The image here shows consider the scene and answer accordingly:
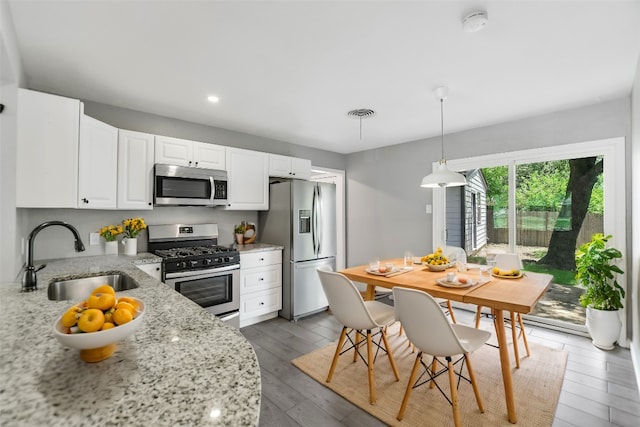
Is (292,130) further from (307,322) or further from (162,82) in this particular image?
(307,322)

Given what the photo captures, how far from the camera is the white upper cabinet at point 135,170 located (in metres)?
2.86

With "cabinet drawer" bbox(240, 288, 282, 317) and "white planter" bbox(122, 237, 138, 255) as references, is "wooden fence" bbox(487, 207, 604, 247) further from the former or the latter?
"white planter" bbox(122, 237, 138, 255)

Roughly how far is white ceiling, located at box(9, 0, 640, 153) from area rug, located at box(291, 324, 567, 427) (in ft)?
7.89

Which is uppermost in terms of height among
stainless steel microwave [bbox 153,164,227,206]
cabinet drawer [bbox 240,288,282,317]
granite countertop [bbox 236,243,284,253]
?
stainless steel microwave [bbox 153,164,227,206]

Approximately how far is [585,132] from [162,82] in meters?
4.13

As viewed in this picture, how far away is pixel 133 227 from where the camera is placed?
3.05 metres

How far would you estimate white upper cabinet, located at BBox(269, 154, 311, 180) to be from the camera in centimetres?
409

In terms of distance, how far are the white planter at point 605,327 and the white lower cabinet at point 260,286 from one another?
327 centimetres

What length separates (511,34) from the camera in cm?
190

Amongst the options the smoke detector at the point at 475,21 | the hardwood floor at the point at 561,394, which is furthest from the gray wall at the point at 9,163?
Answer: the smoke detector at the point at 475,21

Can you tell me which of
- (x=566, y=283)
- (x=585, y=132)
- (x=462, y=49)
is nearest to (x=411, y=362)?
(x=566, y=283)

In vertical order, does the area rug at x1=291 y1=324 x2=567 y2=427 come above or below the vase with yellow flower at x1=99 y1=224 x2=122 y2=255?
below

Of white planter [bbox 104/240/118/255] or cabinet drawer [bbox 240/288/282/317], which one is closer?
white planter [bbox 104/240/118/255]

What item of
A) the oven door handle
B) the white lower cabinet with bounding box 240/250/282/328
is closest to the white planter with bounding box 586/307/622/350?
the white lower cabinet with bounding box 240/250/282/328
